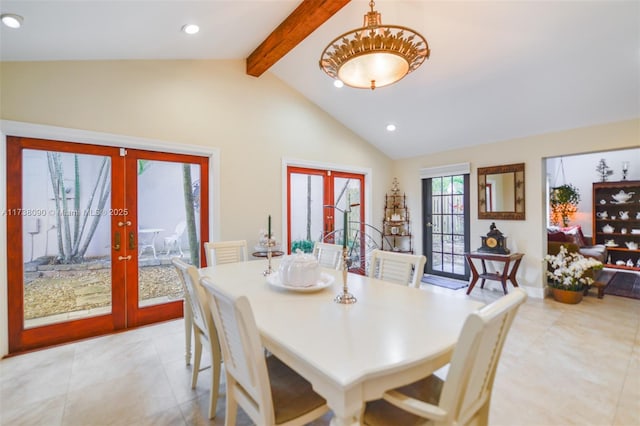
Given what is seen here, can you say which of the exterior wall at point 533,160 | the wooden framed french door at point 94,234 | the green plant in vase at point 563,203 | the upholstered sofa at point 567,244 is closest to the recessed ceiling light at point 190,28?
the wooden framed french door at point 94,234

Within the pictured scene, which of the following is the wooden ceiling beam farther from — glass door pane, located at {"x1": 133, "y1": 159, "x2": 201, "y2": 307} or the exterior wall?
the exterior wall

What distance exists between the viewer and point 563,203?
6953 millimetres

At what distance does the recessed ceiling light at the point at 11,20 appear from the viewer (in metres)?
1.96

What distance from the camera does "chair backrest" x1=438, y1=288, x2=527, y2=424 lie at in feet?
2.95

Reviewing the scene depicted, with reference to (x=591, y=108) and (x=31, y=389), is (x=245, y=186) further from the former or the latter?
(x=591, y=108)

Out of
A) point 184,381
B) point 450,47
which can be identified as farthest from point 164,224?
point 450,47

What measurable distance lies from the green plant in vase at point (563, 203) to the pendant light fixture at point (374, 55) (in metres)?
6.90

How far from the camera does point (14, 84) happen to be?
2.54 m

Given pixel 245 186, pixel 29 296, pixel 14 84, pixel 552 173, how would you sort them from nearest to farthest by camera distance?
1. pixel 14 84
2. pixel 29 296
3. pixel 245 186
4. pixel 552 173

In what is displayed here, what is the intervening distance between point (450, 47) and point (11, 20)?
364 centimetres

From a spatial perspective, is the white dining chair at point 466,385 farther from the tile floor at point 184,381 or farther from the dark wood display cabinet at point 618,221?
the dark wood display cabinet at point 618,221

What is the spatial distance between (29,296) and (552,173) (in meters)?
10.0

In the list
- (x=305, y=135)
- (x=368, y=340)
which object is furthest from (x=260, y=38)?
(x=368, y=340)

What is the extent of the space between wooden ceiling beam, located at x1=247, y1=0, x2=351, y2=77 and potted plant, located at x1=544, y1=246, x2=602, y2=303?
13.7ft
